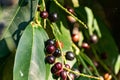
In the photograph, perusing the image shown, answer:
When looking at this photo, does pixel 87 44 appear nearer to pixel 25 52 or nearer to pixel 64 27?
pixel 64 27

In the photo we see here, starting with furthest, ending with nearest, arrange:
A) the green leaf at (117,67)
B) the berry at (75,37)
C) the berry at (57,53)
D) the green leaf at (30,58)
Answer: the green leaf at (117,67), the berry at (75,37), the berry at (57,53), the green leaf at (30,58)

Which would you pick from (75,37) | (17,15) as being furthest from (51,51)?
(75,37)

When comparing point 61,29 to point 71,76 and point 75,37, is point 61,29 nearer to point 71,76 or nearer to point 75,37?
point 75,37

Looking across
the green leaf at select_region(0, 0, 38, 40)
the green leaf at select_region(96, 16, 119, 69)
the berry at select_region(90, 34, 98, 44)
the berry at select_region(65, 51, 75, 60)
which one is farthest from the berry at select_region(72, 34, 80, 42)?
the green leaf at select_region(0, 0, 38, 40)

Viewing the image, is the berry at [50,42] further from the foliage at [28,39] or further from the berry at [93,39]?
the berry at [93,39]

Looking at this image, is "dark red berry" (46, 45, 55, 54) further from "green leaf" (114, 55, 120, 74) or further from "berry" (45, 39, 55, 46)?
"green leaf" (114, 55, 120, 74)

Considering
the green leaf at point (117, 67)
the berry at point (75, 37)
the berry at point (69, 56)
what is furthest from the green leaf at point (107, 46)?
the berry at point (69, 56)
